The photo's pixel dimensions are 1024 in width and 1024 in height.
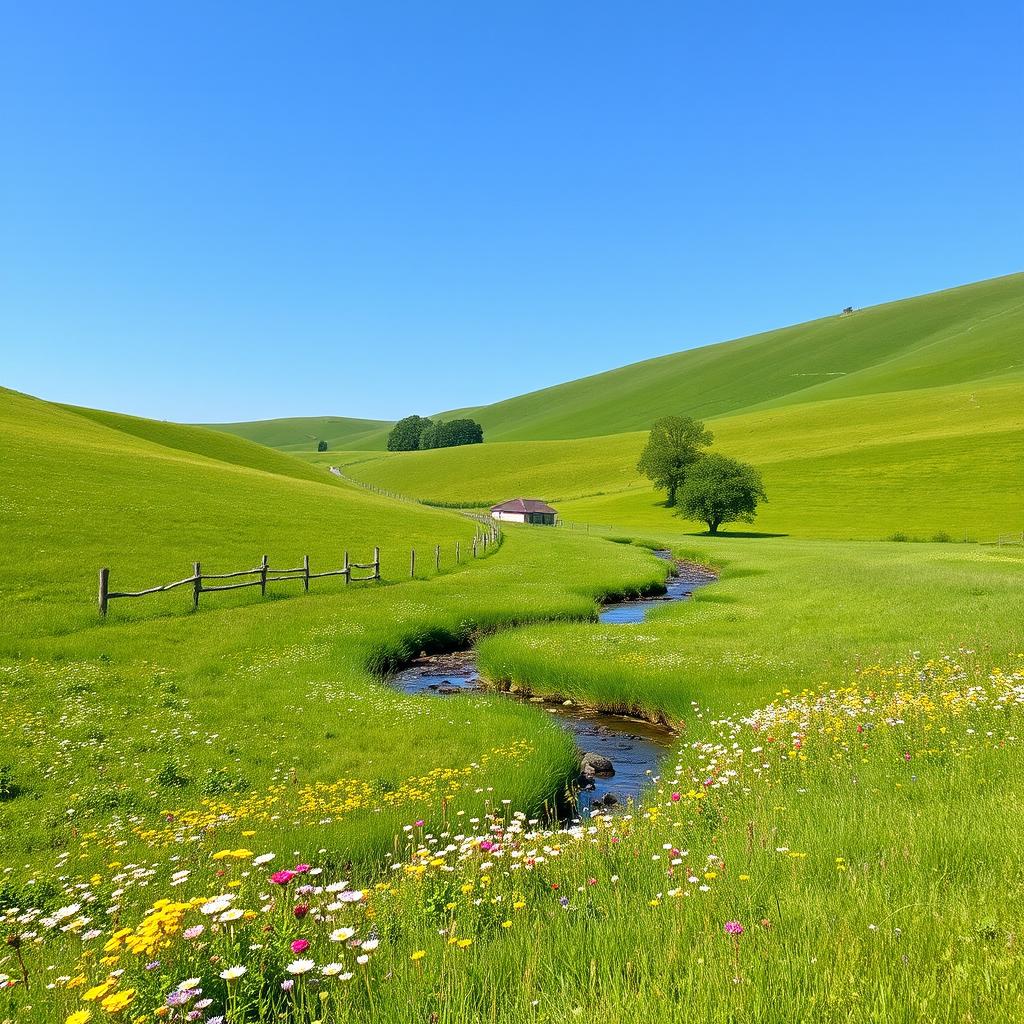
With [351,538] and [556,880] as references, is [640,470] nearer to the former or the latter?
[351,538]

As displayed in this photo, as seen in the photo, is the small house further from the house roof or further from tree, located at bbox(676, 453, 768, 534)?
tree, located at bbox(676, 453, 768, 534)

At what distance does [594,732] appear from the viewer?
1789 cm

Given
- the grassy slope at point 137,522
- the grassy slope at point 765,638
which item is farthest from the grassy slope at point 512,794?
the grassy slope at point 137,522

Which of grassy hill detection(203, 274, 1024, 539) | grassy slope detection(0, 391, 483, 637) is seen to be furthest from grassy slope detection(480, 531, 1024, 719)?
grassy hill detection(203, 274, 1024, 539)

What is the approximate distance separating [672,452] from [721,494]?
87.0ft

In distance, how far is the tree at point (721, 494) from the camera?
85562 mm

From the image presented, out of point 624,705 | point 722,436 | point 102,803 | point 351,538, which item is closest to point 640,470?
point 722,436

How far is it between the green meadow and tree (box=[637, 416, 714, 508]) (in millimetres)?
65781

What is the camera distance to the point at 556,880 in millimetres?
6418

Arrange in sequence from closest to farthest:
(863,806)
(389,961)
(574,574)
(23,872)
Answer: (389,961)
(863,806)
(23,872)
(574,574)

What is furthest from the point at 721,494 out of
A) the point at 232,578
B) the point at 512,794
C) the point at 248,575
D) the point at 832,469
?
the point at 512,794

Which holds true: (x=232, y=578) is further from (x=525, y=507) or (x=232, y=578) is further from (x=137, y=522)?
(x=525, y=507)

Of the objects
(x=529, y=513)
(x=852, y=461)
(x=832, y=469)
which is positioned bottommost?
(x=529, y=513)

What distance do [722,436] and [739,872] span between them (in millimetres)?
152382
